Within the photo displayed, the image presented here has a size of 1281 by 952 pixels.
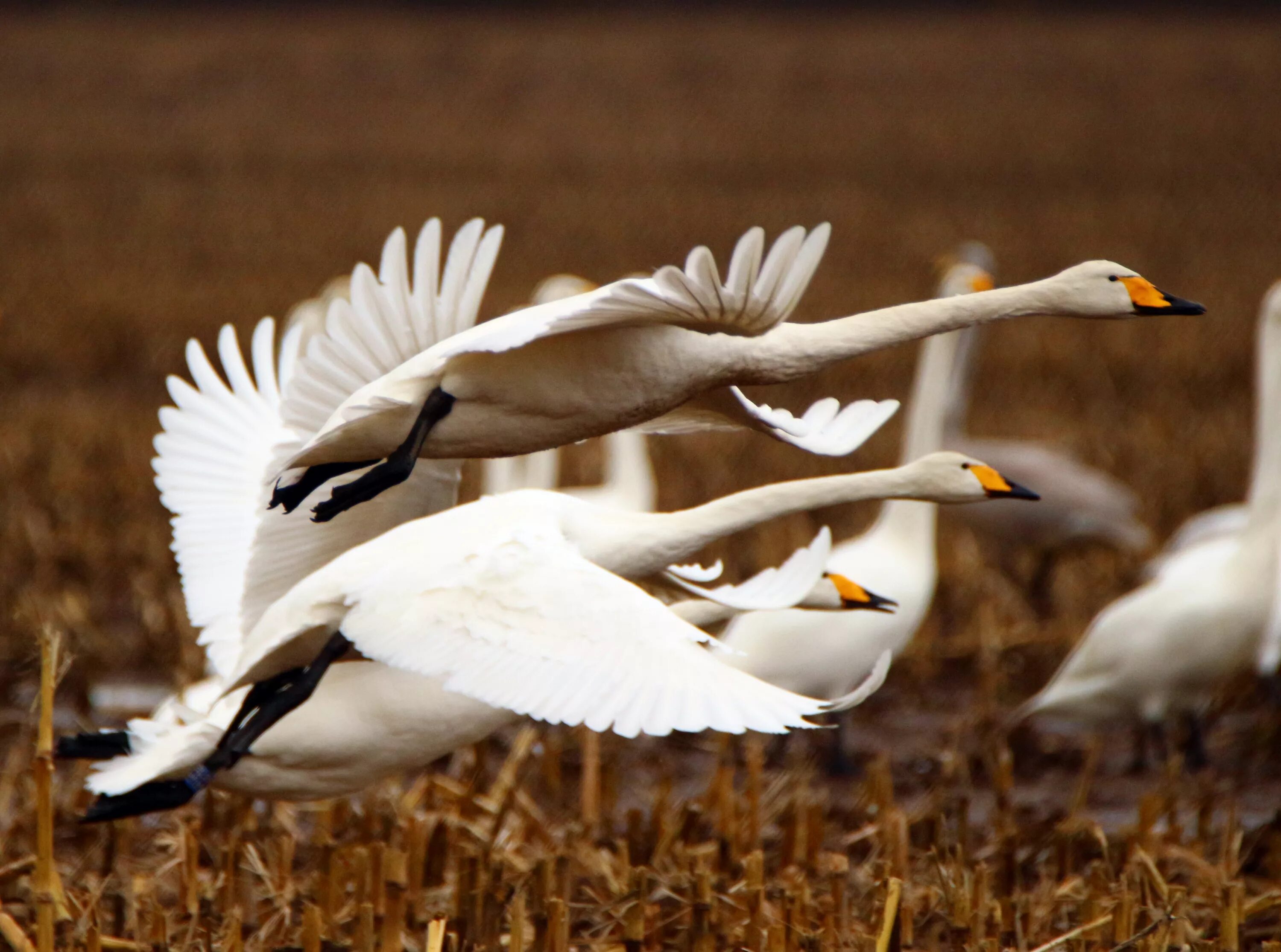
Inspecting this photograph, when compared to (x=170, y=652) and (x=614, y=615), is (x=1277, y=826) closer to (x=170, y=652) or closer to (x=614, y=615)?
(x=614, y=615)

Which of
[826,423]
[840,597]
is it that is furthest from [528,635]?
[840,597]

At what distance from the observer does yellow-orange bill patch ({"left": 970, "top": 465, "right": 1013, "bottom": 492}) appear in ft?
13.0

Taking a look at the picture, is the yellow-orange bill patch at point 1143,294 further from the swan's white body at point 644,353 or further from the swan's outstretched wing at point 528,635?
the swan's outstretched wing at point 528,635

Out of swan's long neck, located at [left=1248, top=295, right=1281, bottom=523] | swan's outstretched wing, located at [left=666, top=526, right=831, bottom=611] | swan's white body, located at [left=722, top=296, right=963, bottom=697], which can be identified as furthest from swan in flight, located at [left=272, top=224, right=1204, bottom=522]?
swan's long neck, located at [left=1248, top=295, right=1281, bottom=523]

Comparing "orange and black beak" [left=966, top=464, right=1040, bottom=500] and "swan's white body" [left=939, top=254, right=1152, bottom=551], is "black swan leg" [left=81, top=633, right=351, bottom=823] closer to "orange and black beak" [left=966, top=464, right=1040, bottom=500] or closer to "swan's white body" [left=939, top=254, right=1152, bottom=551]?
"orange and black beak" [left=966, top=464, right=1040, bottom=500]

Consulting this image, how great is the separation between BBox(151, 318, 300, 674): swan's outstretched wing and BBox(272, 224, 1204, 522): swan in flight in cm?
101

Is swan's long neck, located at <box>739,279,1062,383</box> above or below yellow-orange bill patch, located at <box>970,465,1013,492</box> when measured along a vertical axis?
above

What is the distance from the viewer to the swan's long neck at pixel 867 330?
10.0ft

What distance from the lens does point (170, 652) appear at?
22.5 feet

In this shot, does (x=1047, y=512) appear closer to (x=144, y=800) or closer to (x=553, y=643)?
(x=553, y=643)

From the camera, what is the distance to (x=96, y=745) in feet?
12.0

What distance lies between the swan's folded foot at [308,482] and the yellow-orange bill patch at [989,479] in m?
1.44

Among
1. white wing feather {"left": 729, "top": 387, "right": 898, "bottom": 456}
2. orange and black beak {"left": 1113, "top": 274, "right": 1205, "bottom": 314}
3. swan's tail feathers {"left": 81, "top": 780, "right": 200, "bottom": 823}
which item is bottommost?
swan's tail feathers {"left": 81, "top": 780, "right": 200, "bottom": 823}

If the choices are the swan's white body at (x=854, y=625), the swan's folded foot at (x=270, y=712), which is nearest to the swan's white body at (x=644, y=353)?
the swan's folded foot at (x=270, y=712)
